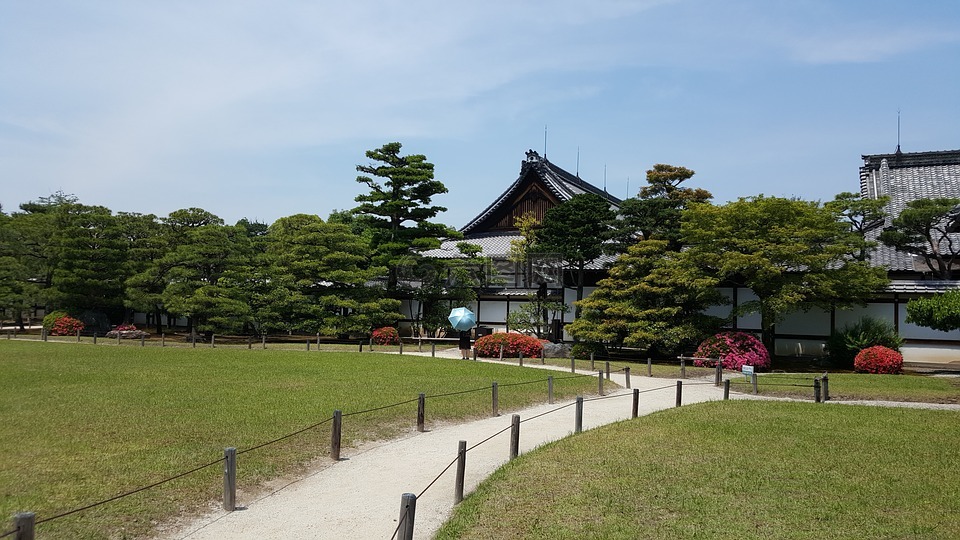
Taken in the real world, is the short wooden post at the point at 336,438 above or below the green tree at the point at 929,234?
A: below

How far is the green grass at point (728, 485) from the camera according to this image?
7.91 metres

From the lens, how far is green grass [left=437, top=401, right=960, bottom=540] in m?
7.91

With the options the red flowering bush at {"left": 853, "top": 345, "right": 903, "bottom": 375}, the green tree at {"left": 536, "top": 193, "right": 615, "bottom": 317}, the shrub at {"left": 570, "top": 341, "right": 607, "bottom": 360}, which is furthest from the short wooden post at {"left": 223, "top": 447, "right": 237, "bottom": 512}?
the green tree at {"left": 536, "top": 193, "right": 615, "bottom": 317}

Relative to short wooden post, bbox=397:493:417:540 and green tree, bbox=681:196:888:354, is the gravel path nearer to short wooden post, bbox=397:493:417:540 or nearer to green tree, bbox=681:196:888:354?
short wooden post, bbox=397:493:417:540

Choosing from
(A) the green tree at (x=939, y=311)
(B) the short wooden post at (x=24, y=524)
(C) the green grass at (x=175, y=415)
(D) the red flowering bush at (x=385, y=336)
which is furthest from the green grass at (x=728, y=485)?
(D) the red flowering bush at (x=385, y=336)

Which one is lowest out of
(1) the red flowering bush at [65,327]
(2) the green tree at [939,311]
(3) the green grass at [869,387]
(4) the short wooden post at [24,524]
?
(3) the green grass at [869,387]

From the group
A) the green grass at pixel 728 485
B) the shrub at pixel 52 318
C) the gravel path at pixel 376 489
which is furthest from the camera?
the shrub at pixel 52 318

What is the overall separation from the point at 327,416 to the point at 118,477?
526cm

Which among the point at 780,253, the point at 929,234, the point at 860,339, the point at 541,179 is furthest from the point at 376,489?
the point at 541,179

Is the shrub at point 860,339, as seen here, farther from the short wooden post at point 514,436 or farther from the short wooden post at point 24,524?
the short wooden post at point 24,524

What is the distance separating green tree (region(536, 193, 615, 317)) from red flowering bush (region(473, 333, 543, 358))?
191 inches

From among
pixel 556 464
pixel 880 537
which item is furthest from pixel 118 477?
pixel 880 537

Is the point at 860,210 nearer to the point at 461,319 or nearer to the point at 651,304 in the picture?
the point at 651,304

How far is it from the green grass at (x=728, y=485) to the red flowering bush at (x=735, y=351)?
12.6m
